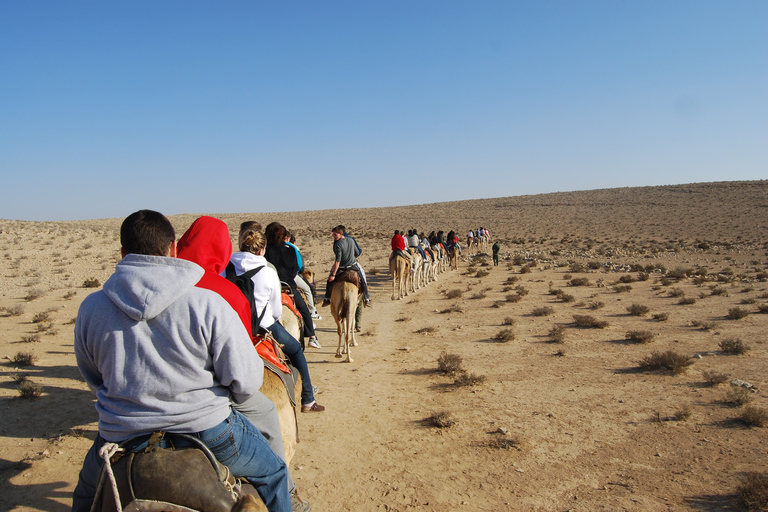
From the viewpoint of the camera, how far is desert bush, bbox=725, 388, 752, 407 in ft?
22.0

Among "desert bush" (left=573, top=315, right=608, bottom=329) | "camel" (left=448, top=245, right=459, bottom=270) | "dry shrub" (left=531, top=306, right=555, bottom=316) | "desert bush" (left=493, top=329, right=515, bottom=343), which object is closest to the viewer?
"desert bush" (left=493, top=329, right=515, bottom=343)

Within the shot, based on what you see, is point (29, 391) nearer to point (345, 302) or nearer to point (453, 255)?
point (345, 302)

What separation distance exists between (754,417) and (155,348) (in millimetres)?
7314

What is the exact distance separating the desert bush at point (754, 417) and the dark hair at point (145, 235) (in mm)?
7359

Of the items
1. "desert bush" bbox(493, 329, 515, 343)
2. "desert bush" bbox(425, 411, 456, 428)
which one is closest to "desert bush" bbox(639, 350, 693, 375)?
"desert bush" bbox(493, 329, 515, 343)

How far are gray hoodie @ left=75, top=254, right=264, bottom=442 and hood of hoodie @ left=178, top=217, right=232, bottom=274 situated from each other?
943 millimetres

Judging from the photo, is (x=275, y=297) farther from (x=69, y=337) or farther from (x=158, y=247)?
(x=69, y=337)

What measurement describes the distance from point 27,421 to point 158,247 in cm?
571

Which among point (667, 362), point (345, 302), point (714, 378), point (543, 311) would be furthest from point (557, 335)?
point (345, 302)

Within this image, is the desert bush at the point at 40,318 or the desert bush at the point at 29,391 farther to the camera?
the desert bush at the point at 40,318

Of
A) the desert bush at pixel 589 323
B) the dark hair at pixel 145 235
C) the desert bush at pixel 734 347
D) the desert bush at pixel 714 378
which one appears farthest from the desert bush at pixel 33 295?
the desert bush at pixel 734 347

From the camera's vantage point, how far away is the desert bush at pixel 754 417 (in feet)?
19.7

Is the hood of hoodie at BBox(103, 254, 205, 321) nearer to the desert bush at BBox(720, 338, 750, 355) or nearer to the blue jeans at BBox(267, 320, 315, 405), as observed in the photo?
the blue jeans at BBox(267, 320, 315, 405)

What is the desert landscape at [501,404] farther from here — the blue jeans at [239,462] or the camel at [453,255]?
the camel at [453,255]
